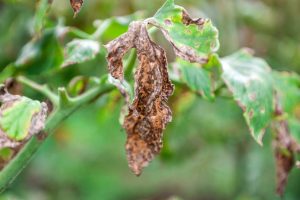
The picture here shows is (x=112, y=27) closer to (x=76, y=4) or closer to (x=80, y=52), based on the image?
(x=80, y=52)

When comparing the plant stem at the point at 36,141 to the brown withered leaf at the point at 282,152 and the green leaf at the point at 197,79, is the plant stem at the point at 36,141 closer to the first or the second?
the green leaf at the point at 197,79

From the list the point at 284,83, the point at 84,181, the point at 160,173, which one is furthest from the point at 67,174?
the point at 284,83

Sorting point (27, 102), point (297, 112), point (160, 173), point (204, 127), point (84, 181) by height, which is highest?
point (27, 102)

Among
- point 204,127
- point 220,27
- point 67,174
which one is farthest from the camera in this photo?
point 67,174

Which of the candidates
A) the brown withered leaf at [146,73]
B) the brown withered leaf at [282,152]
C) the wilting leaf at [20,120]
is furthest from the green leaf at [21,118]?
the brown withered leaf at [282,152]

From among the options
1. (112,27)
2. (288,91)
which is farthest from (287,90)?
(112,27)

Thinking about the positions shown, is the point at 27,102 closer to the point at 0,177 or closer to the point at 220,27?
the point at 0,177

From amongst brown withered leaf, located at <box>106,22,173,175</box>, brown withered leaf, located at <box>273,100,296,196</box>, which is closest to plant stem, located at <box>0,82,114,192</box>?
brown withered leaf, located at <box>106,22,173,175</box>
